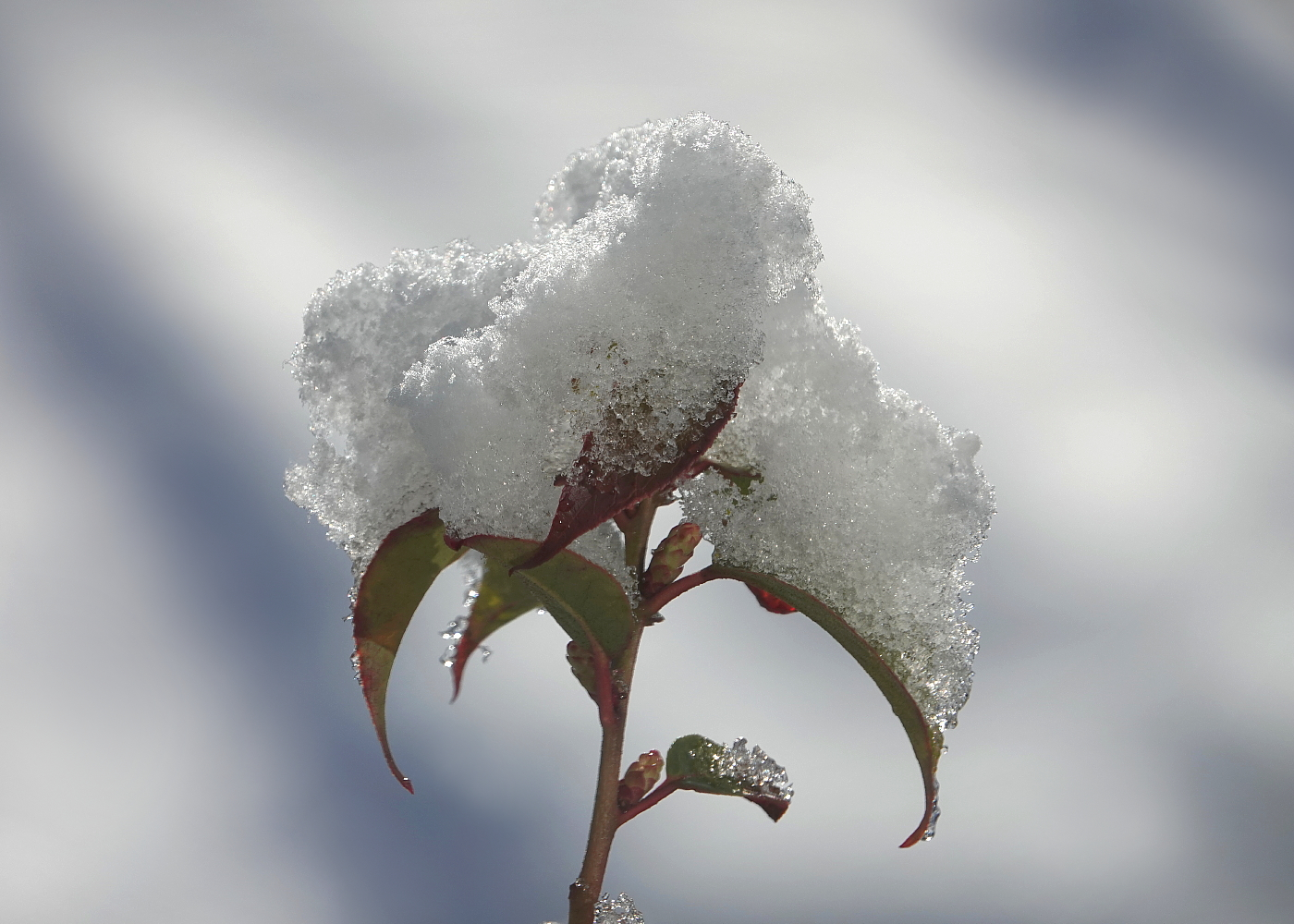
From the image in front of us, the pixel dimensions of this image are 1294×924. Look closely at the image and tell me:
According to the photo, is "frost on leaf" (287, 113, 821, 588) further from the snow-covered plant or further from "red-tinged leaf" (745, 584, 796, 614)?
"red-tinged leaf" (745, 584, 796, 614)

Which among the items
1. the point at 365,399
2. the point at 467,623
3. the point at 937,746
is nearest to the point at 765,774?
the point at 937,746

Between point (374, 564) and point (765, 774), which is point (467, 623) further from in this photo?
point (765, 774)

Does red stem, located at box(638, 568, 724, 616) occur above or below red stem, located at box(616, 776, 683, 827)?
above

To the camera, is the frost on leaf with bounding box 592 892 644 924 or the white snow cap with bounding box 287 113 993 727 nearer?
the white snow cap with bounding box 287 113 993 727

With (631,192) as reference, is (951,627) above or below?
below

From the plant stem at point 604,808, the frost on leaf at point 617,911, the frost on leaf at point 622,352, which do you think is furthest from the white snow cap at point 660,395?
the frost on leaf at point 617,911

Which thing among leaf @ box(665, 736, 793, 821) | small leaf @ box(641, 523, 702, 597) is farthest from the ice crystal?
small leaf @ box(641, 523, 702, 597)
